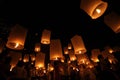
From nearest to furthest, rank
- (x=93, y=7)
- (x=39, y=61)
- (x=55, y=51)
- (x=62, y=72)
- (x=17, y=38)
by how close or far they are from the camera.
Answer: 1. (x=93, y=7)
2. (x=17, y=38)
3. (x=55, y=51)
4. (x=39, y=61)
5. (x=62, y=72)

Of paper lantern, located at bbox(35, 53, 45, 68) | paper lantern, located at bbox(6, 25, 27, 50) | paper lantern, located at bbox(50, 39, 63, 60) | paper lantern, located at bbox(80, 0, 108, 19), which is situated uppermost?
paper lantern, located at bbox(80, 0, 108, 19)

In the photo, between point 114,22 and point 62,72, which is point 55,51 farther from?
point 62,72

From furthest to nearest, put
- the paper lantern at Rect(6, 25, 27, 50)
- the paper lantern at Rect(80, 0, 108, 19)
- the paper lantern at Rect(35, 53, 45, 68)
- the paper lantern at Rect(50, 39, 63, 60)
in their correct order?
the paper lantern at Rect(35, 53, 45, 68), the paper lantern at Rect(50, 39, 63, 60), the paper lantern at Rect(6, 25, 27, 50), the paper lantern at Rect(80, 0, 108, 19)

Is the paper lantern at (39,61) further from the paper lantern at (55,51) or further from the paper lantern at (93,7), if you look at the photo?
the paper lantern at (93,7)

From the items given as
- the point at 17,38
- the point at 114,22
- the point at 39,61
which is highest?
the point at 114,22

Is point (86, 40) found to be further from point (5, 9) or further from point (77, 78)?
point (5, 9)

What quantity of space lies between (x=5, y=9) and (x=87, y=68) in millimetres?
4659

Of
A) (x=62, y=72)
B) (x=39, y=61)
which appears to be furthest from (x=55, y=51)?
(x=62, y=72)

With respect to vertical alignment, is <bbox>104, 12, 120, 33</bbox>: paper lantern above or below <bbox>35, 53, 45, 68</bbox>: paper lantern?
above

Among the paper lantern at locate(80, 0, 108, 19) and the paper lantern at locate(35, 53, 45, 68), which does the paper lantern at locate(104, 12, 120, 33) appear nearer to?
the paper lantern at locate(80, 0, 108, 19)

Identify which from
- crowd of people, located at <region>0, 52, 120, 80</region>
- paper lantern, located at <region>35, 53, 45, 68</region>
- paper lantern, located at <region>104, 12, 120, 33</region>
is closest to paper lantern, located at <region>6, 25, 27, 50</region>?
crowd of people, located at <region>0, 52, 120, 80</region>

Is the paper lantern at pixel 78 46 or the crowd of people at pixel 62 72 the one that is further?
the crowd of people at pixel 62 72

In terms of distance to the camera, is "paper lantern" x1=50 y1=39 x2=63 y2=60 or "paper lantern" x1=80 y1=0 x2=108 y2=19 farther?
"paper lantern" x1=50 y1=39 x2=63 y2=60

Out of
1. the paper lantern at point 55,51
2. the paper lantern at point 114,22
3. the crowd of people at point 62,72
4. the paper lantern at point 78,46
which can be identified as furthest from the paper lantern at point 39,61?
the paper lantern at point 114,22
